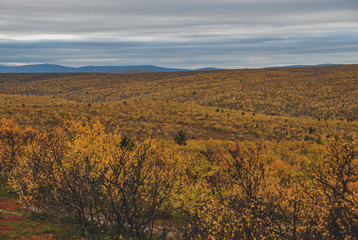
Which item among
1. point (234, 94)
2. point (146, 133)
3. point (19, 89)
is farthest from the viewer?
point (19, 89)

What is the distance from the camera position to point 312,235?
13453 mm

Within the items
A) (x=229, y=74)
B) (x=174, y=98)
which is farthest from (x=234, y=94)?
(x=229, y=74)

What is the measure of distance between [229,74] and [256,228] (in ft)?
452

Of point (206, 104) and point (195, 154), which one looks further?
point (206, 104)

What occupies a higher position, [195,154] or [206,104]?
[195,154]

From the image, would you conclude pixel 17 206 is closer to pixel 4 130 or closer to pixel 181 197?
pixel 4 130

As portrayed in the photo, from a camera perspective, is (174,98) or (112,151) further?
(174,98)

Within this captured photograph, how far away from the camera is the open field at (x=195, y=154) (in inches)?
571

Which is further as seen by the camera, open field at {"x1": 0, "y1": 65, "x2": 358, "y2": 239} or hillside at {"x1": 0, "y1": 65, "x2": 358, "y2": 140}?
hillside at {"x1": 0, "y1": 65, "x2": 358, "y2": 140}

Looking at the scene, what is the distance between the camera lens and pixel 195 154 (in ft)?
80.3

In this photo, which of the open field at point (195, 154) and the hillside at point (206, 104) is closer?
the open field at point (195, 154)

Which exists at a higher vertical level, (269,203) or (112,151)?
(112,151)

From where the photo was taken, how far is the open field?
14492 mm

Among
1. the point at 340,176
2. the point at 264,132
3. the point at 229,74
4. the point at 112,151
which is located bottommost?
the point at 264,132
